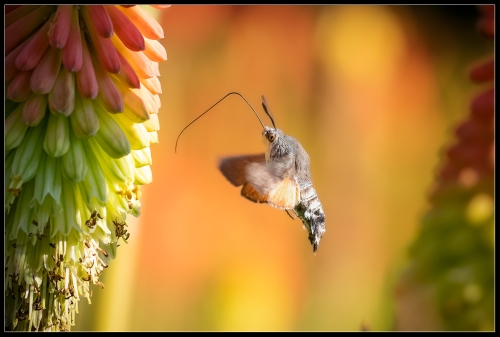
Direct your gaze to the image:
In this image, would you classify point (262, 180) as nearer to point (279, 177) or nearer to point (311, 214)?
point (279, 177)

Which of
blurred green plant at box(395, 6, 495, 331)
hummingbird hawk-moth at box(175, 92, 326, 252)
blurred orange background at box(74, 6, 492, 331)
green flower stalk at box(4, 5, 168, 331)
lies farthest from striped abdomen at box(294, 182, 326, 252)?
blurred orange background at box(74, 6, 492, 331)

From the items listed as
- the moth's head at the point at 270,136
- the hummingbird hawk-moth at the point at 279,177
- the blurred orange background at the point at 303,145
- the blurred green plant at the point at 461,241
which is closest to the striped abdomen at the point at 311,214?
the hummingbird hawk-moth at the point at 279,177

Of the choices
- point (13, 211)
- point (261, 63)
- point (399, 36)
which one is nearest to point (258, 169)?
point (13, 211)

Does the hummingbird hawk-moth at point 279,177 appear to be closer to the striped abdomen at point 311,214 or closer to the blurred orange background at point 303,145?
the striped abdomen at point 311,214

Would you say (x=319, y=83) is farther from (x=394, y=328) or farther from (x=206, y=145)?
(x=394, y=328)

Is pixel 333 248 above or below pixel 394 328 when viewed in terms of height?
above

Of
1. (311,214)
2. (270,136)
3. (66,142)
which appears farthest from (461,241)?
(66,142)
